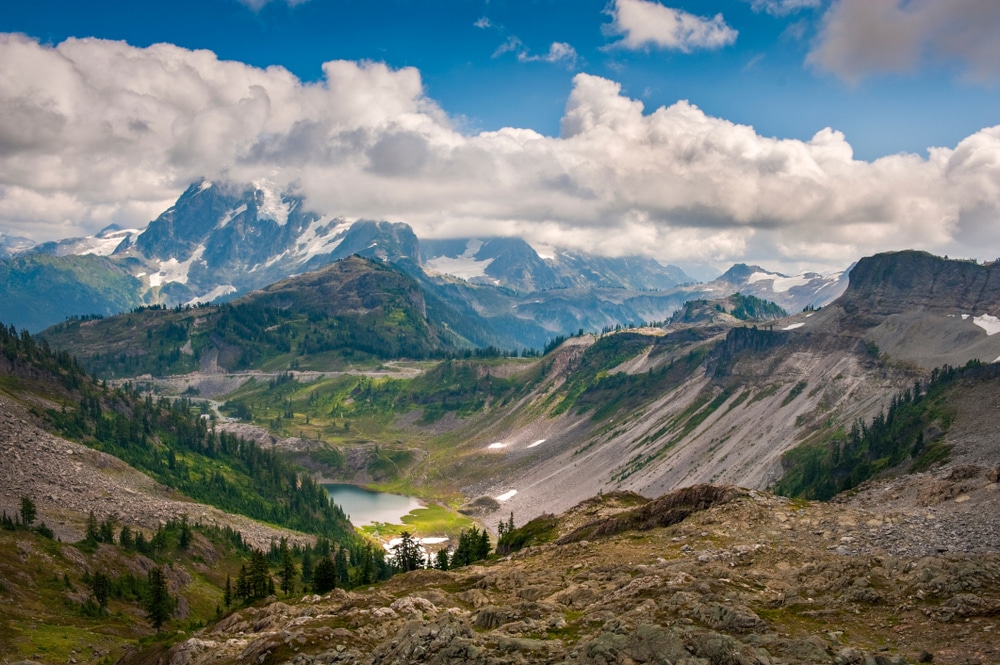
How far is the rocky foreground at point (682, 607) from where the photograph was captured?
1780 inches

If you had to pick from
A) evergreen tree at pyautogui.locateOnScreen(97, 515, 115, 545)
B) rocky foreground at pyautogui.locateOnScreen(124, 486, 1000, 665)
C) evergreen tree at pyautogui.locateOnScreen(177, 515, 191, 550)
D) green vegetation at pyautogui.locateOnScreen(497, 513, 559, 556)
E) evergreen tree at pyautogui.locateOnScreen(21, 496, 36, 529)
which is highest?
evergreen tree at pyautogui.locateOnScreen(21, 496, 36, 529)

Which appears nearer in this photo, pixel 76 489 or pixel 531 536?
pixel 531 536

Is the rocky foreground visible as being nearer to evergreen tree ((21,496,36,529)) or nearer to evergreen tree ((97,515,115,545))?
evergreen tree ((97,515,115,545))

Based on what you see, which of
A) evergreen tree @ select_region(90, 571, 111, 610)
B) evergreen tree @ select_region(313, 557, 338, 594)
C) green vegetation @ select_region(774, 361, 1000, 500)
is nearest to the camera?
evergreen tree @ select_region(313, 557, 338, 594)

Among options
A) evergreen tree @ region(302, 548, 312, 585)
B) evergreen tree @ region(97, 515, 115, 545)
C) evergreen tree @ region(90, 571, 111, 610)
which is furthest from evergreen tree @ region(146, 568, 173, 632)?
evergreen tree @ region(302, 548, 312, 585)

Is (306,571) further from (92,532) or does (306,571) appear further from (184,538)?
(92,532)

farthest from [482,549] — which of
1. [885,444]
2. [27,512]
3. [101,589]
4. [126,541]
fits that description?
[885,444]

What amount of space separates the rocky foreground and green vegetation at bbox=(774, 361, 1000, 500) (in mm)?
Result: 77826

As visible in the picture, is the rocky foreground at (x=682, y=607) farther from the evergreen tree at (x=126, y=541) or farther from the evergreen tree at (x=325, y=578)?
the evergreen tree at (x=126, y=541)

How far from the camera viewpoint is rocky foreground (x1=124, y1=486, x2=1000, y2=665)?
45.2m

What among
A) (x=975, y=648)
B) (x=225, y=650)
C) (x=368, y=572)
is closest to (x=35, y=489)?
(x=368, y=572)

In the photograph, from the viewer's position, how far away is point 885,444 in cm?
16912

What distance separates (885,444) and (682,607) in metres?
139

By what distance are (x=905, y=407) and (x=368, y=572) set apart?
5690 inches
